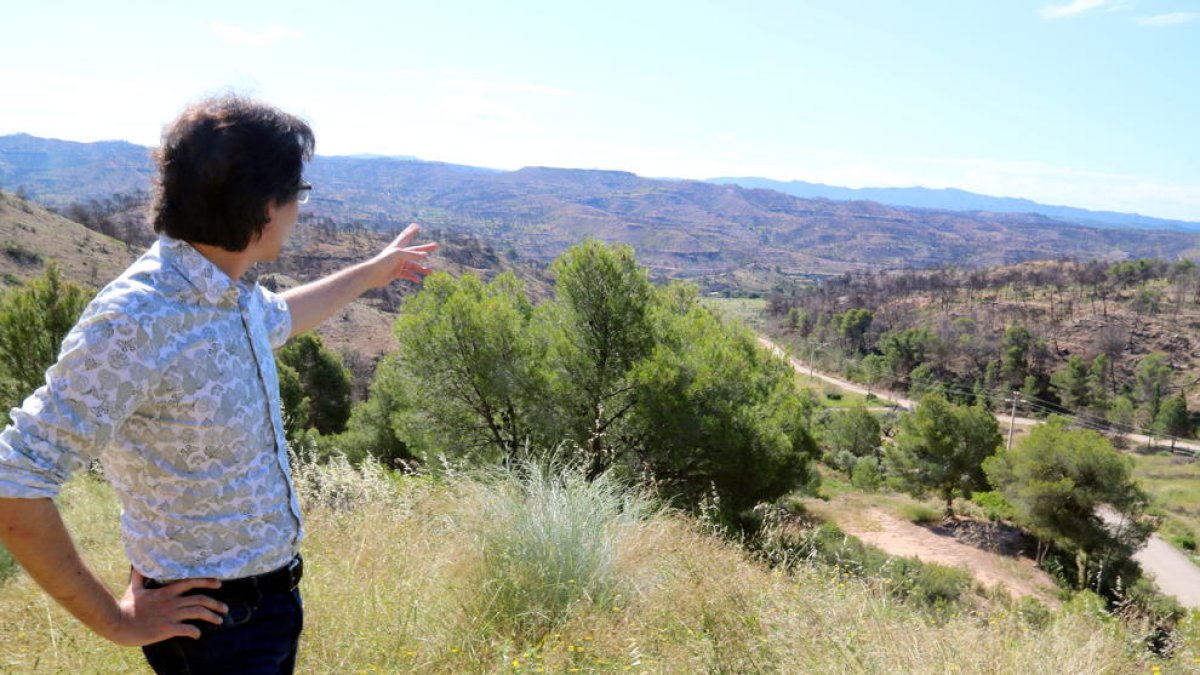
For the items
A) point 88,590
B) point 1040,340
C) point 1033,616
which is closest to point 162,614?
point 88,590

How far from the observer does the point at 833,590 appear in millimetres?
3473

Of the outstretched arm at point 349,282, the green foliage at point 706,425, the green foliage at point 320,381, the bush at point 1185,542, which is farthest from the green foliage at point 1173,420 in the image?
the outstretched arm at point 349,282

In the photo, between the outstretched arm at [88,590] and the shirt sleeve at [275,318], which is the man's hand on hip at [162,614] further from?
the shirt sleeve at [275,318]

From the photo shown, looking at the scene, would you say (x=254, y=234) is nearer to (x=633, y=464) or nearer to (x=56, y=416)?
(x=56, y=416)

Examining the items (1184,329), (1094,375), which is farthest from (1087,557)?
(1184,329)

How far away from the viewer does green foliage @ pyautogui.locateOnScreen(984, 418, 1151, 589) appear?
51.7ft

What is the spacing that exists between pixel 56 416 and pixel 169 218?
0.42 m

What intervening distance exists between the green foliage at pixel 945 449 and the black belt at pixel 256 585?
23493 millimetres

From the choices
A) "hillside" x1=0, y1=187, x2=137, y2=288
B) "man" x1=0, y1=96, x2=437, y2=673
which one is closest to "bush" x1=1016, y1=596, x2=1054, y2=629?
"man" x1=0, y1=96, x2=437, y2=673

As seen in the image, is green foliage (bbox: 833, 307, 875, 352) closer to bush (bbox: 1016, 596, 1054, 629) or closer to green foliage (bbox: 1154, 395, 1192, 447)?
green foliage (bbox: 1154, 395, 1192, 447)

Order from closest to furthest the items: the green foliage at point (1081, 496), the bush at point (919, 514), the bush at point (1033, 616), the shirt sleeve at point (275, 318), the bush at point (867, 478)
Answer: the shirt sleeve at point (275, 318) → the bush at point (1033, 616) → the green foliage at point (1081, 496) → the bush at point (919, 514) → the bush at point (867, 478)

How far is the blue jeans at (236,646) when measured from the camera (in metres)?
1.42

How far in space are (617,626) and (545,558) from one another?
1.73 ft

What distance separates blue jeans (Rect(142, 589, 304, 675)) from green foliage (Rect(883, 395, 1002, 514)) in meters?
23.5
